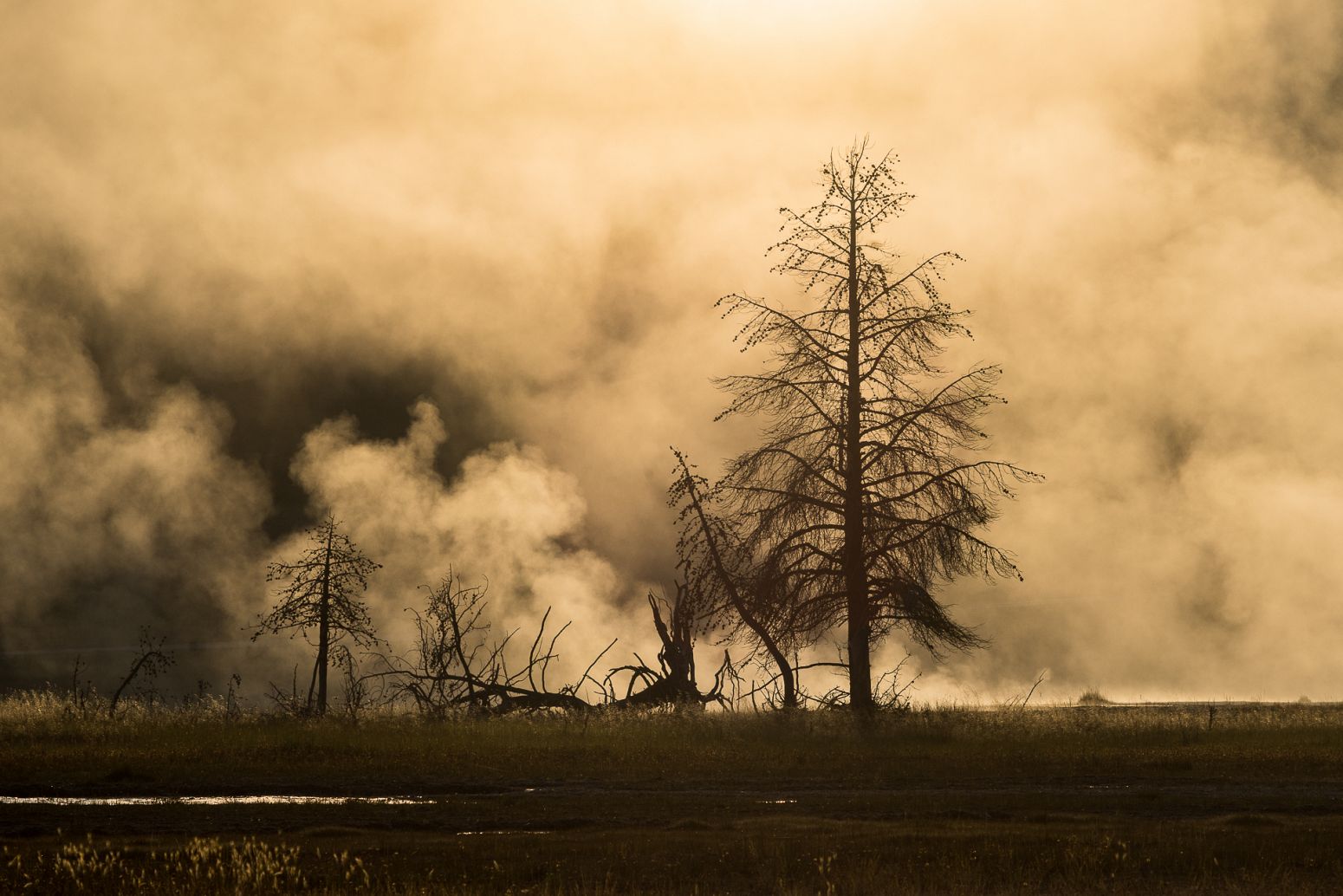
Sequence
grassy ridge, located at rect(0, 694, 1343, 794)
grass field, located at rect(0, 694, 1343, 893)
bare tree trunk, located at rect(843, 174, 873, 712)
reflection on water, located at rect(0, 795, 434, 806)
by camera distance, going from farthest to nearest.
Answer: bare tree trunk, located at rect(843, 174, 873, 712) < grassy ridge, located at rect(0, 694, 1343, 794) < reflection on water, located at rect(0, 795, 434, 806) < grass field, located at rect(0, 694, 1343, 893)

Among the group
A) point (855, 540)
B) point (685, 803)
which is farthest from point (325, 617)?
point (685, 803)

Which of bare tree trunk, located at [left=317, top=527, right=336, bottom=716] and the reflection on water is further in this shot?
bare tree trunk, located at [left=317, top=527, right=336, bottom=716]

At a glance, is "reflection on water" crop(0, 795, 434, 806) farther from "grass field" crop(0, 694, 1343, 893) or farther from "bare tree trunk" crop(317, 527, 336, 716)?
"bare tree trunk" crop(317, 527, 336, 716)

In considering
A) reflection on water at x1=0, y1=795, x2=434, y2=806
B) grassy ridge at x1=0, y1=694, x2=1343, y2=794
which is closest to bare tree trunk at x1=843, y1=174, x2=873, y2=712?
grassy ridge at x1=0, y1=694, x2=1343, y2=794

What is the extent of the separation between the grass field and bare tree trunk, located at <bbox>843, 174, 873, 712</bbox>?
1.86 meters

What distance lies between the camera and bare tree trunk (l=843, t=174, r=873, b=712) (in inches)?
1293

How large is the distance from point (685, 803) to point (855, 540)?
47.0 feet

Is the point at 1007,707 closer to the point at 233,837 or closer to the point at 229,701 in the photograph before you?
the point at 229,701

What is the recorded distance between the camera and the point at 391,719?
3219 cm

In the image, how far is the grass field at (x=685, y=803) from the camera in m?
14.3

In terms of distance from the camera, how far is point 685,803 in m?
19.6

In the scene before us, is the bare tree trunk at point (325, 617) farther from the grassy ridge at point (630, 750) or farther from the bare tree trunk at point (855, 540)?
the bare tree trunk at point (855, 540)

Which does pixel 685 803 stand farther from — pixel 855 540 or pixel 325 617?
pixel 325 617

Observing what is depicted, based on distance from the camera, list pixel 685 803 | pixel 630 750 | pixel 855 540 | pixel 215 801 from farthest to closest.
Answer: pixel 855 540, pixel 630 750, pixel 215 801, pixel 685 803
